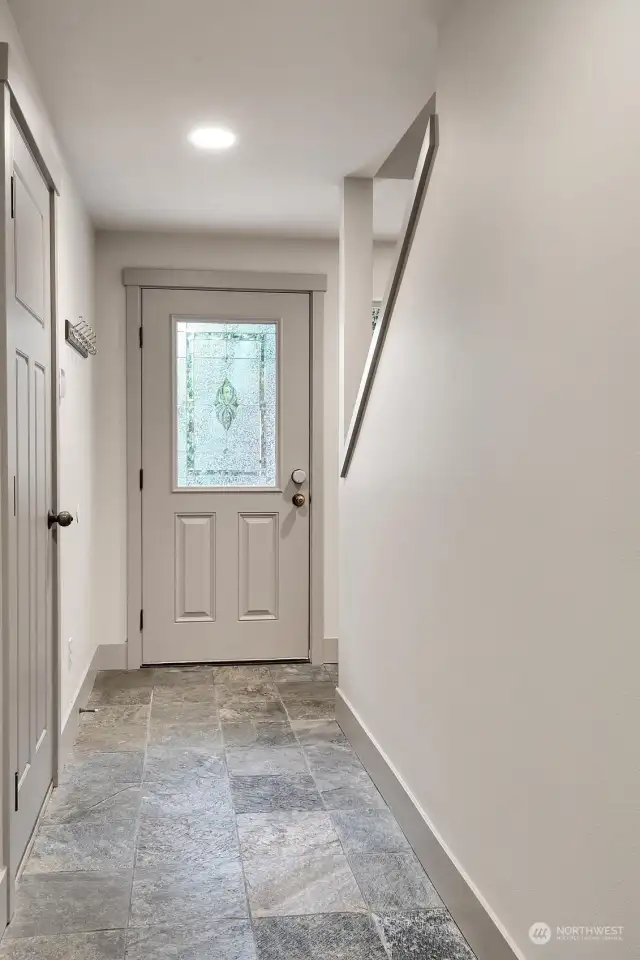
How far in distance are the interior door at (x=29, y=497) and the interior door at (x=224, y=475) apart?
67.8 inches

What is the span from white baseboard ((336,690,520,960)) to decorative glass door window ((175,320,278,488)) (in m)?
1.90

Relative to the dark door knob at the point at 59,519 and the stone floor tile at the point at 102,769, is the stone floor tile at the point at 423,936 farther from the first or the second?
the dark door knob at the point at 59,519

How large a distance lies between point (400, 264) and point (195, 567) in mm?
2489

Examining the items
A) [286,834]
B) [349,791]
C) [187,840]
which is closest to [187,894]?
[187,840]

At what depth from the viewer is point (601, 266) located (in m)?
1.36

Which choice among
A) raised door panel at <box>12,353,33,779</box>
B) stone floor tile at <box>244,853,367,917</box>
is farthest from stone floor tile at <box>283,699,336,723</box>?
raised door panel at <box>12,353,33,779</box>

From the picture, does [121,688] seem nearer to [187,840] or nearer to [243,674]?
[243,674]

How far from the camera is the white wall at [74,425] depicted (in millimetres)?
3158

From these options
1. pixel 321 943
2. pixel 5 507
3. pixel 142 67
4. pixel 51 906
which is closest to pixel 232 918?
pixel 321 943

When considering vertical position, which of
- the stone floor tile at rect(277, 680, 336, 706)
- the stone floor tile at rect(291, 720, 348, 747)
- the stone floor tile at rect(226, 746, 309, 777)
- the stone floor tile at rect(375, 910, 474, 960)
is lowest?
the stone floor tile at rect(277, 680, 336, 706)

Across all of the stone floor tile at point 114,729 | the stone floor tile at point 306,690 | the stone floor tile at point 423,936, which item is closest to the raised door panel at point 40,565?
the stone floor tile at point 114,729

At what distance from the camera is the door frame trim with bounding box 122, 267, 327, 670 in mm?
4512

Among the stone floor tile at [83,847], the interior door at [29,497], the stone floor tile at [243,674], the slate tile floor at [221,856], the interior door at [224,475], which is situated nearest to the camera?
the slate tile floor at [221,856]

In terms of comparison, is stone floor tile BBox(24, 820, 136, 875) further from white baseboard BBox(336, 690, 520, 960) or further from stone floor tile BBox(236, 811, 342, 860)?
white baseboard BBox(336, 690, 520, 960)
